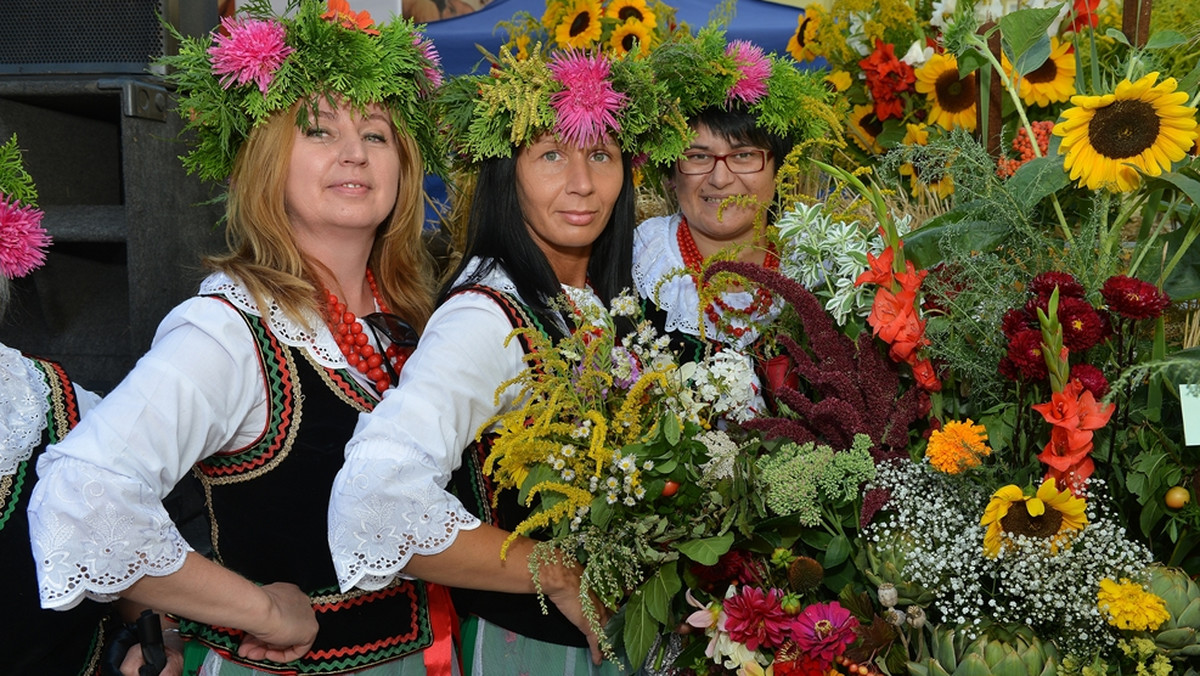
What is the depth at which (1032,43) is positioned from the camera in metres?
1.15

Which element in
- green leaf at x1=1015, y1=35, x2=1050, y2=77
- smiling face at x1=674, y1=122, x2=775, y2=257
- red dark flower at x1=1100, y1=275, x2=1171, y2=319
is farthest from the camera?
smiling face at x1=674, y1=122, x2=775, y2=257

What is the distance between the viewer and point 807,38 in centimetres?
223

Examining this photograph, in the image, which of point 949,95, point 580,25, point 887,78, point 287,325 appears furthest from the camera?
point 580,25

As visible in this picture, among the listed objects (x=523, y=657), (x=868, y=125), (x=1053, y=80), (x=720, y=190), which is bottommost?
(x=523, y=657)

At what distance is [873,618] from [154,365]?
2.65 ft

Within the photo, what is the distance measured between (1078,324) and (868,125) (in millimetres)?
1274

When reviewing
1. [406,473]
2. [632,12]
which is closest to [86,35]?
[632,12]

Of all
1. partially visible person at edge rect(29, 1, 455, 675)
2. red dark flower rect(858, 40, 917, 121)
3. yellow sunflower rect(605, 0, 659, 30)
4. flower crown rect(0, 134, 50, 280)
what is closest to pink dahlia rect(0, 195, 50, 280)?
flower crown rect(0, 134, 50, 280)

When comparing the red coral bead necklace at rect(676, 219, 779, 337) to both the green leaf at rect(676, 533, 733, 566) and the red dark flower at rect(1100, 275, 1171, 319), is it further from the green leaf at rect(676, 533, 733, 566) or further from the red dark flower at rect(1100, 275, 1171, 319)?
the red dark flower at rect(1100, 275, 1171, 319)

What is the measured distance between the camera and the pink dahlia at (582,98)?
1.42m

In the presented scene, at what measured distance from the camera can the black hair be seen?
1396 mm

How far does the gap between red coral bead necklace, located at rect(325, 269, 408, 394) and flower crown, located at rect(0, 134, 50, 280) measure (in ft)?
1.29

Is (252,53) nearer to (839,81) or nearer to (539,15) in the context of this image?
(839,81)

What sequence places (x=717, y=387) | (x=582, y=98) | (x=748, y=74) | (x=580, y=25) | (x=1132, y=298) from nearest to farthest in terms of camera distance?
(x=1132, y=298) → (x=717, y=387) → (x=582, y=98) → (x=748, y=74) → (x=580, y=25)
